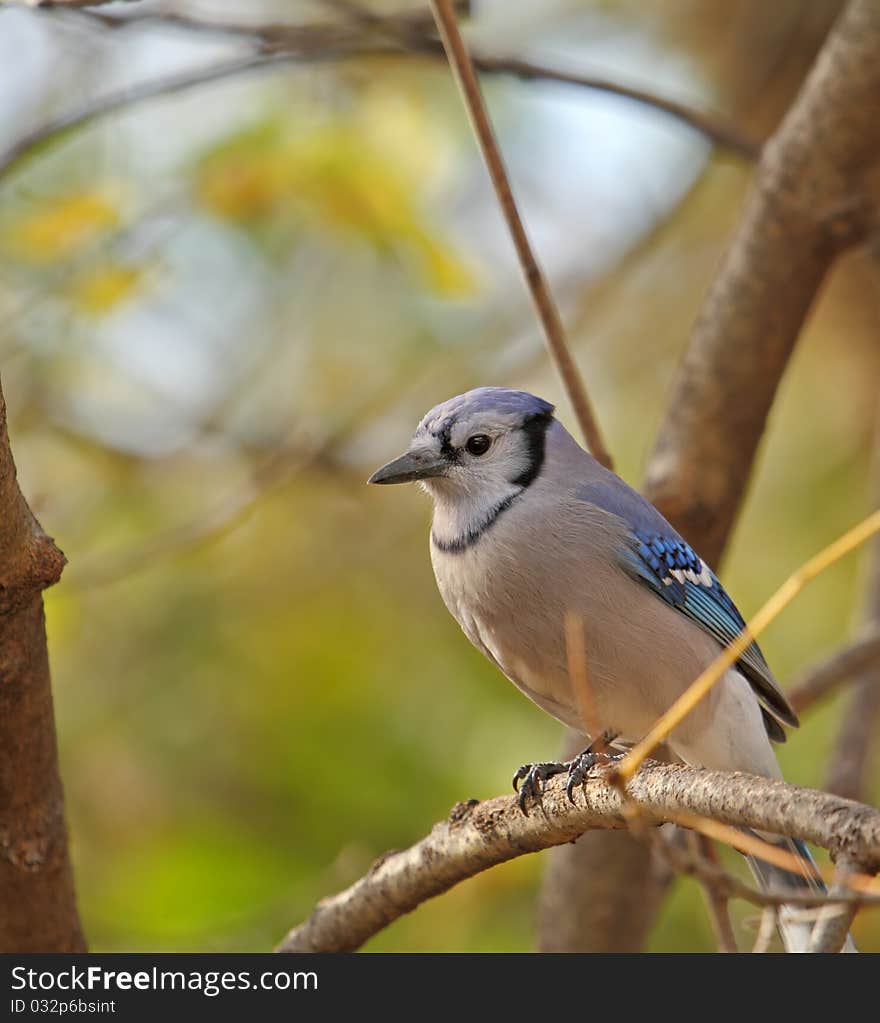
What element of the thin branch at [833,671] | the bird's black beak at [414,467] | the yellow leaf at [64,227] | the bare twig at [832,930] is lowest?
the bare twig at [832,930]

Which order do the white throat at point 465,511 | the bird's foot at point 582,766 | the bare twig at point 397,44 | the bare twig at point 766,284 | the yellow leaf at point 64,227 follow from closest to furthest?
the bird's foot at point 582,766 → the white throat at point 465,511 → the bare twig at point 397,44 → the bare twig at point 766,284 → the yellow leaf at point 64,227

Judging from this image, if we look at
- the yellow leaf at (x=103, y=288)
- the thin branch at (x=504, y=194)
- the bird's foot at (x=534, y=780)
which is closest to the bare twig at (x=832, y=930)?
the bird's foot at (x=534, y=780)

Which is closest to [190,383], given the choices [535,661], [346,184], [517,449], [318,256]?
[318,256]

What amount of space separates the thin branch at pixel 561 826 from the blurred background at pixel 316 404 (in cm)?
134

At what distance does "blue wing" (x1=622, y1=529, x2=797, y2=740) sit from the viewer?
11.2 ft

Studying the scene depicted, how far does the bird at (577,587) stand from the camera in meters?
3.25

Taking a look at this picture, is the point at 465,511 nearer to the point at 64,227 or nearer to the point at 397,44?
the point at 397,44

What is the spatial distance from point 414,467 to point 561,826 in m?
1.19

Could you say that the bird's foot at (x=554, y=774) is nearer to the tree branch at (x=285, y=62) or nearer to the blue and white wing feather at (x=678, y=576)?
the blue and white wing feather at (x=678, y=576)

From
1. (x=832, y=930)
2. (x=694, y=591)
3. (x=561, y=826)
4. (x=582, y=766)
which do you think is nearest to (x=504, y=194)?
(x=694, y=591)

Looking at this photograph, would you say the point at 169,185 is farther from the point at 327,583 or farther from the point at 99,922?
the point at 99,922

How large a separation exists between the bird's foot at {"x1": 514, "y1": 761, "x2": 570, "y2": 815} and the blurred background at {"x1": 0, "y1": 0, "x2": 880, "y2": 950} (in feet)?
4.51

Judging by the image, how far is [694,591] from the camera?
354cm

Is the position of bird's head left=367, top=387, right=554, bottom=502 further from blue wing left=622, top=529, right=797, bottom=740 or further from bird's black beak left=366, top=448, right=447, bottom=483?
blue wing left=622, top=529, right=797, bottom=740
